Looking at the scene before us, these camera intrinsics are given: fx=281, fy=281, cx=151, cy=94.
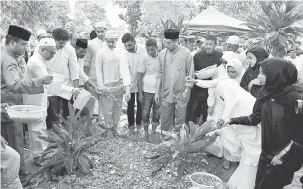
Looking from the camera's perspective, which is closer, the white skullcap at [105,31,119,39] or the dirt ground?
the dirt ground

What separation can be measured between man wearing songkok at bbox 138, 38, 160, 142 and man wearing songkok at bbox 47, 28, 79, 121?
1.08m

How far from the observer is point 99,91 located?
4.69 metres

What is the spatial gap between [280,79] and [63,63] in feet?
10.2

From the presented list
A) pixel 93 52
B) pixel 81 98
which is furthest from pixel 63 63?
pixel 93 52

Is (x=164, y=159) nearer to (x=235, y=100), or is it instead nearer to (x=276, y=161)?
(x=235, y=100)

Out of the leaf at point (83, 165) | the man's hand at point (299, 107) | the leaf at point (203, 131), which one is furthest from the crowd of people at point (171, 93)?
the leaf at point (83, 165)

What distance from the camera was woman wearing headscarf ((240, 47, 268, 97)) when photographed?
3.71 metres

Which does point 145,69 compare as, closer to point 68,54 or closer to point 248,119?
point 68,54

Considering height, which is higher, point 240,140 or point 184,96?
point 184,96

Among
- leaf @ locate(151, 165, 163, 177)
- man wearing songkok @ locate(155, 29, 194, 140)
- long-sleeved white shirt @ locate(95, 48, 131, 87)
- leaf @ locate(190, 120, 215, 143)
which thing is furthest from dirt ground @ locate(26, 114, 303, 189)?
long-sleeved white shirt @ locate(95, 48, 131, 87)

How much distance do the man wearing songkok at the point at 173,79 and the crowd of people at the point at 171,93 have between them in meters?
0.02

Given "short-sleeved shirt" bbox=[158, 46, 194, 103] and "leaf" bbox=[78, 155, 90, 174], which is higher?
"short-sleeved shirt" bbox=[158, 46, 194, 103]

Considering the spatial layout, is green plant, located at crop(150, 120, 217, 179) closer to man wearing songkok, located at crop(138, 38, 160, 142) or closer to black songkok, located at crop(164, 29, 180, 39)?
man wearing songkok, located at crop(138, 38, 160, 142)

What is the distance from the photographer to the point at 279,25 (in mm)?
4332
